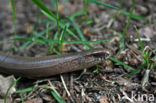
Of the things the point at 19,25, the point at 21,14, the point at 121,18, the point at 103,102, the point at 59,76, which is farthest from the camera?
the point at 21,14

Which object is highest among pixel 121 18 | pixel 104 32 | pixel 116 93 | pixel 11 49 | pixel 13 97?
pixel 121 18

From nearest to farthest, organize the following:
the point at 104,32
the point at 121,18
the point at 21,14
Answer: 1. the point at 104,32
2. the point at 121,18
3. the point at 21,14

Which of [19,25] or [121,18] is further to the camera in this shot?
[19,25]

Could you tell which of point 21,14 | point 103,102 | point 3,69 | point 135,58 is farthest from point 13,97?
point 21,14

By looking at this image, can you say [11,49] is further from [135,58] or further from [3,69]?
[135,58]

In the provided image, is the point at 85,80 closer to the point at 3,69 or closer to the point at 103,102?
the point at 103,102

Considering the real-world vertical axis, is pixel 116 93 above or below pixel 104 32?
below
